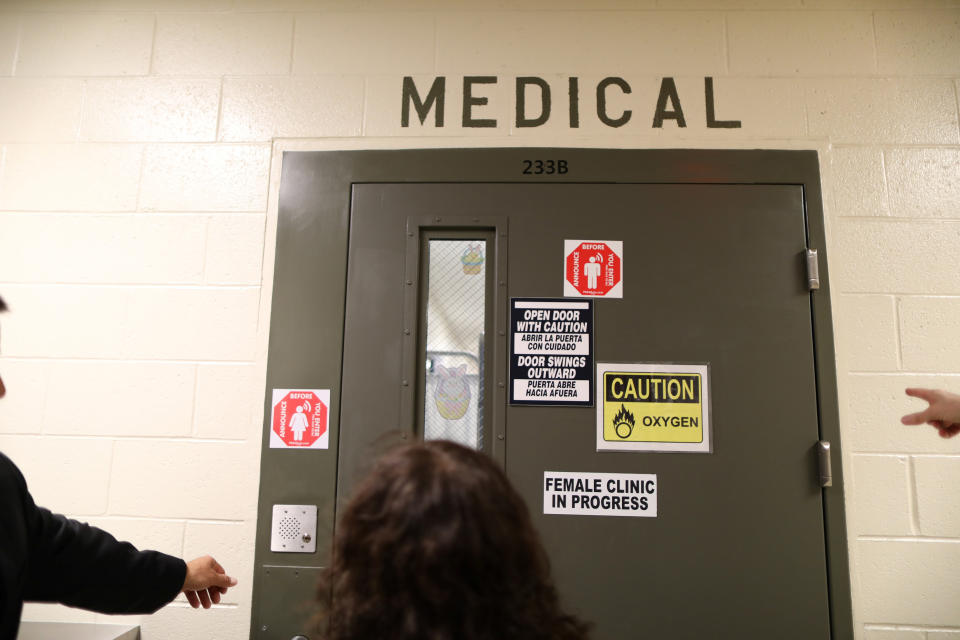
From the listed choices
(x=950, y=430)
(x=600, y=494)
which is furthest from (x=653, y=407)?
(x=950, y=430)

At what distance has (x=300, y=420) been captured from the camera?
1.78 meters

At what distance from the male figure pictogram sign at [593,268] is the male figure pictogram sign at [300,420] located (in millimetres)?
767

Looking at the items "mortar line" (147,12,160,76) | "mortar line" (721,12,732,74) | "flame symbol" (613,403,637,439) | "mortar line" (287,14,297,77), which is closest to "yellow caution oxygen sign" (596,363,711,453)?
"flame symbol" (613,403,637,439)

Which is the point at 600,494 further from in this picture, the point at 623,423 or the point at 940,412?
the point at 940,412

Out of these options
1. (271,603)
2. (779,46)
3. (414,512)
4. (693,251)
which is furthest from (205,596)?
(779,46)

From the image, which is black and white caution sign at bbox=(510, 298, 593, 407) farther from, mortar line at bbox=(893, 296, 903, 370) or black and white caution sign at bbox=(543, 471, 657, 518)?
mortar line at bbox=(893, 296, 903, 370)

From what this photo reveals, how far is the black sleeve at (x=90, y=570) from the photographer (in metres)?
1.28

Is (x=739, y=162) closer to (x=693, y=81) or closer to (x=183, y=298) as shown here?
(x=693, y=81)

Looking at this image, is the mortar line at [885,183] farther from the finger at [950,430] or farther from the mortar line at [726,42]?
the finger at [950,430]

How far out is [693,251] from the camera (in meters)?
1.82

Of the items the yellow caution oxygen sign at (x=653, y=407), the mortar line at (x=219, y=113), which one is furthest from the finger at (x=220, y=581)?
the mortar line at (x=219, y=113)

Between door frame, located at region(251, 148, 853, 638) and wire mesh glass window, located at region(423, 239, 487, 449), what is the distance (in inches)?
9.3

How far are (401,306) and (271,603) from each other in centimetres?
89

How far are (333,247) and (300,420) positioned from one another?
1.67 feet
